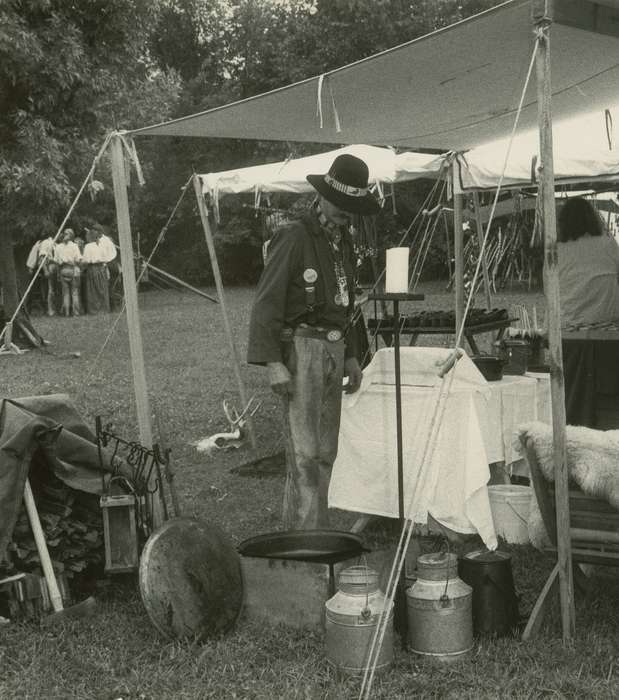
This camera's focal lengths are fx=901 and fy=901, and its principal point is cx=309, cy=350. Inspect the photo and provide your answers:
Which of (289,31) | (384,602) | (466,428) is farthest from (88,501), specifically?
(289,31)

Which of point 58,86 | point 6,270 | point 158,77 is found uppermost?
point 158,77

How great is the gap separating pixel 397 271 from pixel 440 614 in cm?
137

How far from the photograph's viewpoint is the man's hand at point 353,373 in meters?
4.73

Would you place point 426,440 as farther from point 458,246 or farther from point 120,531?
point 458,246

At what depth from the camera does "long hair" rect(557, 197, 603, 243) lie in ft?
21.8

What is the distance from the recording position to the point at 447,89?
4.71 meters

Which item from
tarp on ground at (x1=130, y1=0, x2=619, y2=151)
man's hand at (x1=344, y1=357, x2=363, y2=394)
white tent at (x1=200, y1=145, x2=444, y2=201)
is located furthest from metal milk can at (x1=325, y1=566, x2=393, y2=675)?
white tent at (x1=200, y1=145, x2=444, y2=201)

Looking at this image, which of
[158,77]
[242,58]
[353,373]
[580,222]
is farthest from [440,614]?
[242,58]

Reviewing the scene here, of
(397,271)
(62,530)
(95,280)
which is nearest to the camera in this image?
(397,271)

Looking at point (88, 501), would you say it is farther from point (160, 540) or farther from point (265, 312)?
point (265, 312)

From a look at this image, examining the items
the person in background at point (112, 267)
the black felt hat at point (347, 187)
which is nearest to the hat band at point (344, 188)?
the black felt hat at point (347, 187)

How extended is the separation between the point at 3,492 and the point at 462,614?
1.98 m

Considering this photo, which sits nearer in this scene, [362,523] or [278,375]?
[278,375]

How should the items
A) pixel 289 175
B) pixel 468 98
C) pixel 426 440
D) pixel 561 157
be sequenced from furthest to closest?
1. pixel 289 175
2. pixel 561 157
3. pixel 468 98
4. pixel 426 440
